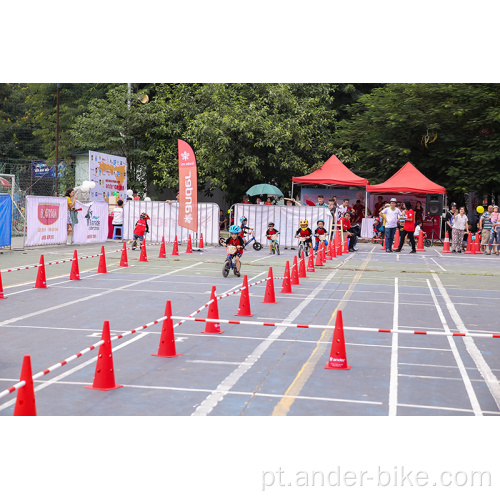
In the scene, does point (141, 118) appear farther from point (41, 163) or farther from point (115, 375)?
point (115, 375)

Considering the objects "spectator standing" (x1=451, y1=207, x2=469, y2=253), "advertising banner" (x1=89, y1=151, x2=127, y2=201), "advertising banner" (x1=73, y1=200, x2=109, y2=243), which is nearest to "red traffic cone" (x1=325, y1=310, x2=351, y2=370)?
"advertising banner" (x1=73, y1=200, x2=109, y2=243)

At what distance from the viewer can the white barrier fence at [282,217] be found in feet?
99.5

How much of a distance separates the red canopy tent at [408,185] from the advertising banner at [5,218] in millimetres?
19614

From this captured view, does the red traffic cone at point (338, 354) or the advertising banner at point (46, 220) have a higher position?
the advertising banner at point (46, 220)

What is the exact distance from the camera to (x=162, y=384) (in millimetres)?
7898

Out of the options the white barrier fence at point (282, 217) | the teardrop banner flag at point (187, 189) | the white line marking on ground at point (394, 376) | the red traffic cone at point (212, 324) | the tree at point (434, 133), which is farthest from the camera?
the tree at point (434, 133)

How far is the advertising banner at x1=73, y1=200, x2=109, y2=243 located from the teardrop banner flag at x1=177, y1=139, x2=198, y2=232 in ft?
15.6

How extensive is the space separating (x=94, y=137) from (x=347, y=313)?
32.9 meters

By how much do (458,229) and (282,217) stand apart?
7.69 meters

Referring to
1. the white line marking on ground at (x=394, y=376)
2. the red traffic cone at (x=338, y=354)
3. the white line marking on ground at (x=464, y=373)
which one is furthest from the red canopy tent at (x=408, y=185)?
the red traffic cone at (x=338, y=354)

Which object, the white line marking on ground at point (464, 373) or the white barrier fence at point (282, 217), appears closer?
the white line marking on ground at point (464, 373)

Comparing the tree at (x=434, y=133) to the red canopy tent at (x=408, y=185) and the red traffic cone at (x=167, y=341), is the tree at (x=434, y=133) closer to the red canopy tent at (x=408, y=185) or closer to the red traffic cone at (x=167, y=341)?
the red canopy tent at (x=408, y=185)

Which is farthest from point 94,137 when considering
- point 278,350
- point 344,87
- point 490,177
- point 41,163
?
point 278,350

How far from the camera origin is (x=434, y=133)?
41.2 metres
